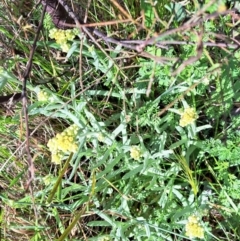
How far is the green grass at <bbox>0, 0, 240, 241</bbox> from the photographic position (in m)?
1.32

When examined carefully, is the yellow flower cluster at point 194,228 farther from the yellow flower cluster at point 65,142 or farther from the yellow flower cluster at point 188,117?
the yellow flower cluster at point 65,142

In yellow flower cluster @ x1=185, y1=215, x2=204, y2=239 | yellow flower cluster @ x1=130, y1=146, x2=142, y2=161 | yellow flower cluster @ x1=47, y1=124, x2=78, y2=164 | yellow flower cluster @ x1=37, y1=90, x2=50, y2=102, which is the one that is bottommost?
yellow flower cluster @ x1=185, y1=215, x2=204, y2=239

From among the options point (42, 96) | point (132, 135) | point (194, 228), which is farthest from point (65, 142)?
point (194, 228)

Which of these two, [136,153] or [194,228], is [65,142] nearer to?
[136,153]

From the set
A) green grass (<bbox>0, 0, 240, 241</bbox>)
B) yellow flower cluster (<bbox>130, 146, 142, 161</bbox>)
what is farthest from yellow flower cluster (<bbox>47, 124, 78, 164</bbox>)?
yellow flower cluster (<bbox>130, 146, 142, 161</bbox>)

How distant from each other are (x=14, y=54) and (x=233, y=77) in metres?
0.71

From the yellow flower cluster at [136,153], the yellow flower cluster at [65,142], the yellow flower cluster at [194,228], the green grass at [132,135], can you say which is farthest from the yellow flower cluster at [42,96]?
the yellow flower cluster at [194,228]

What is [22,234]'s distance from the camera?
1668 millimetres

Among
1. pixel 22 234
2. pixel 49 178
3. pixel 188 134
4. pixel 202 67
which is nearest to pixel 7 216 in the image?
pixel 22 234

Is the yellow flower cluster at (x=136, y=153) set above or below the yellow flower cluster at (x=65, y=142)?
below

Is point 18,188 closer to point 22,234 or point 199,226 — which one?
point 22,234

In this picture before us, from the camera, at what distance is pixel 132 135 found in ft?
4.49

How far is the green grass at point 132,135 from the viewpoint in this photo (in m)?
1.32

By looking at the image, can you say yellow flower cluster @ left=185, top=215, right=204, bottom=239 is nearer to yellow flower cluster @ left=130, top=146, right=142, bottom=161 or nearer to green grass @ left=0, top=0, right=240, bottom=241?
green grass @ left=0, top=0, right=240, bottom=241
